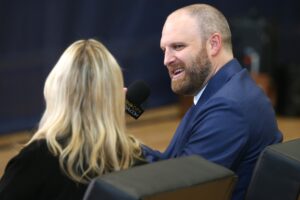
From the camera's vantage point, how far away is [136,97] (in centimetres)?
252

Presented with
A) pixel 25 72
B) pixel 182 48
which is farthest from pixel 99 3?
pixel 182 48

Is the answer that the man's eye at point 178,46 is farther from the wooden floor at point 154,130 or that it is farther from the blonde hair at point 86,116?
the wooden floor at point 154,130

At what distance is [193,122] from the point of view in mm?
2432

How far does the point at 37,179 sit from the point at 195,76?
1.00 m

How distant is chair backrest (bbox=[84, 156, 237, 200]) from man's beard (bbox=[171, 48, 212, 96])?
1244 millimetres

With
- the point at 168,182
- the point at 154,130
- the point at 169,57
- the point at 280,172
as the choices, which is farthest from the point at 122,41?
the point at 168,182

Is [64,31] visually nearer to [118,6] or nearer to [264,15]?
[118,6]

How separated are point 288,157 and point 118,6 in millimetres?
4952

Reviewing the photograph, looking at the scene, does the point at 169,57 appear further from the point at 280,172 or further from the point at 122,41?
the point at 122,41

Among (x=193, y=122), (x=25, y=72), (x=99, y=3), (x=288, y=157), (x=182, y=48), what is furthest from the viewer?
(x=99, y=3)

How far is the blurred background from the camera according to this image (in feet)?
18.8

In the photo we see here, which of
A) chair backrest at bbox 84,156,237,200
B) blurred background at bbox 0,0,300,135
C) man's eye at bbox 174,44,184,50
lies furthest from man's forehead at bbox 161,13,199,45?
blurred background at bbox 0,0,300,135

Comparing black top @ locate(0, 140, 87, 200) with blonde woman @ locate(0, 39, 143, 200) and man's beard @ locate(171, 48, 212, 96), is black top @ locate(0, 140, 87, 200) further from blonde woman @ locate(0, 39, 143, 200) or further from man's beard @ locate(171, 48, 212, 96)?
man's beard @ locate(171, 48, 212, 96)

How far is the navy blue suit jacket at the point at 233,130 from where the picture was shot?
90.4 inches
